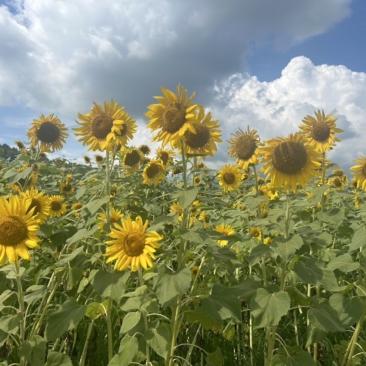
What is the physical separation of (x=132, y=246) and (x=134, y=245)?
16 mm

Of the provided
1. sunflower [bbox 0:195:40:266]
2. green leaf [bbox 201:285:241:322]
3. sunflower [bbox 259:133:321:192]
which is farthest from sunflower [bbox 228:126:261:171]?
sunflower [bbox 0:195:40:266]

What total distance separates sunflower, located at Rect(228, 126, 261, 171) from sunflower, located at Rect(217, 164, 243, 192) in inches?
65.0

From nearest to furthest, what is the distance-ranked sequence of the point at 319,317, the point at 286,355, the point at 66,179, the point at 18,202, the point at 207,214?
the point at 319,317 → the point at 286,355 → the point at 18,202 → the point at 207,214 → the point at 66,179

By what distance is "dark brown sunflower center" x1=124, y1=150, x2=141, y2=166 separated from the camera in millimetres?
5492

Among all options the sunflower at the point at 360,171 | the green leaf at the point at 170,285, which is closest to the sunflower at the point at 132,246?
the green leaf at the point at 170,285

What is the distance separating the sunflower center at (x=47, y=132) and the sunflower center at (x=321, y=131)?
3.48m

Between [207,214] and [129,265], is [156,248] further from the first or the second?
[207,214]

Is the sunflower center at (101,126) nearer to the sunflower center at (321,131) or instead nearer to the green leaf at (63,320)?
the green leaf at (63,320)

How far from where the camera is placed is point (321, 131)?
4.63m

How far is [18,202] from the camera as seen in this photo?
2850 millimetres

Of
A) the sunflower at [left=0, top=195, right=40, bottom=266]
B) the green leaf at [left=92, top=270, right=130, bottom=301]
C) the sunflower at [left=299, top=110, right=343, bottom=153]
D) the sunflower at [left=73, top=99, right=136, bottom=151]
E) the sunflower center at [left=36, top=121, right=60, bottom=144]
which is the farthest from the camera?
the sunflower center at [left=36, top=121, right=60, bottom=144]

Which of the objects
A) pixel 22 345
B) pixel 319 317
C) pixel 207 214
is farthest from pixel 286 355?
pixel 207 214

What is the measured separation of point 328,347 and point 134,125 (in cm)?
270

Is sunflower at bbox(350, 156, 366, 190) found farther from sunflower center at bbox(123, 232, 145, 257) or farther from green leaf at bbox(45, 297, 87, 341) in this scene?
green leaf at bbox(45, 297, 87, 341)
